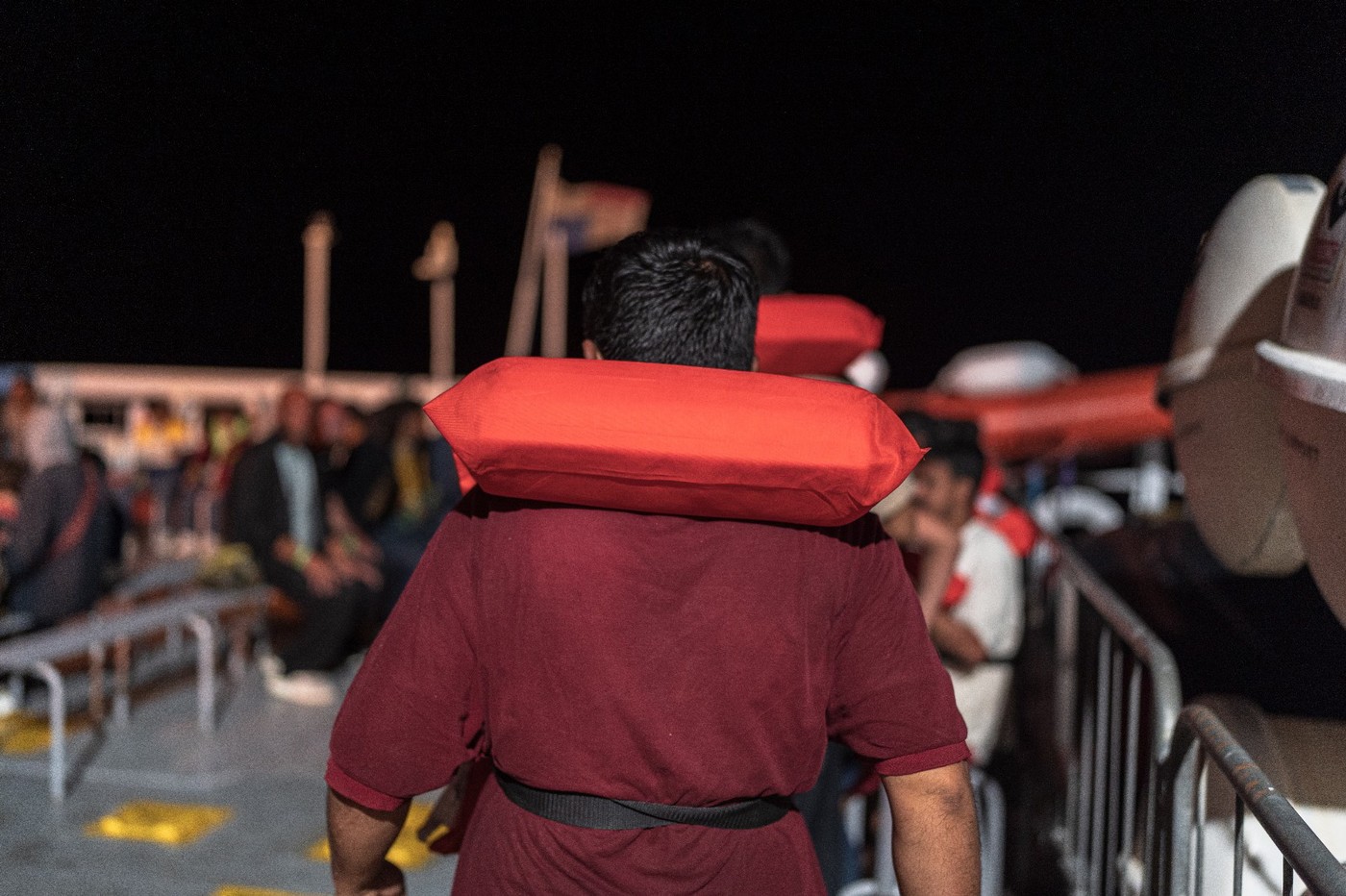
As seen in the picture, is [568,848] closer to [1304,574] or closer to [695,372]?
[695,372]

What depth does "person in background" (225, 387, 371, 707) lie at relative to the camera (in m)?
6.06

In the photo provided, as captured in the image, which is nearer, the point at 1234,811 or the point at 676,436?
the point at 676,436

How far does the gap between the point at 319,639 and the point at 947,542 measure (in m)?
4.02

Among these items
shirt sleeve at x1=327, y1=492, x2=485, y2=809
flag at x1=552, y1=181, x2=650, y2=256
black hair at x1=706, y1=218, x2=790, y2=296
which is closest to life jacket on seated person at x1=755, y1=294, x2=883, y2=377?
black hair at x1=706, y1=218, x2=790, y2=296

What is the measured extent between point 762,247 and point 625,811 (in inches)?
67.1

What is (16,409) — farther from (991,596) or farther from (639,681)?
(639,681)

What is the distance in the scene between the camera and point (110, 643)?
5.74 metres

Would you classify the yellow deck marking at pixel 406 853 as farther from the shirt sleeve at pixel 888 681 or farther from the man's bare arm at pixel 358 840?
the shirt sleeve at pixel 888 681

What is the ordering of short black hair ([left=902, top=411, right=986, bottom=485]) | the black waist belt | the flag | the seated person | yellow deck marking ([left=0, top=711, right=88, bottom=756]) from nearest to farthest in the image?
the black waist belt
the seated person
short black hair ([left=902, top=411, right=986, bottom=485])
yellow deck marking ([left=0, top=711, right=88, bottom=756])
the flag

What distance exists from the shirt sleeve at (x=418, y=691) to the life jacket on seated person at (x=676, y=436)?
0.17m

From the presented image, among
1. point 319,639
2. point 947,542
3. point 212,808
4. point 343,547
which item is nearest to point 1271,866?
point 947,542

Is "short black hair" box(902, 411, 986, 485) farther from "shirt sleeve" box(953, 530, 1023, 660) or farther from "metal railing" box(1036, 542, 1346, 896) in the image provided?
"metal railing" box(1036, 542, 1346, 896)

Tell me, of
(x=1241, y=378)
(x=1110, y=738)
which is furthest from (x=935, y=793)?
(x=1110, y=738)

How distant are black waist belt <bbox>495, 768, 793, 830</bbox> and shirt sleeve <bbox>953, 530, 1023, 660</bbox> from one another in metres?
1.94
